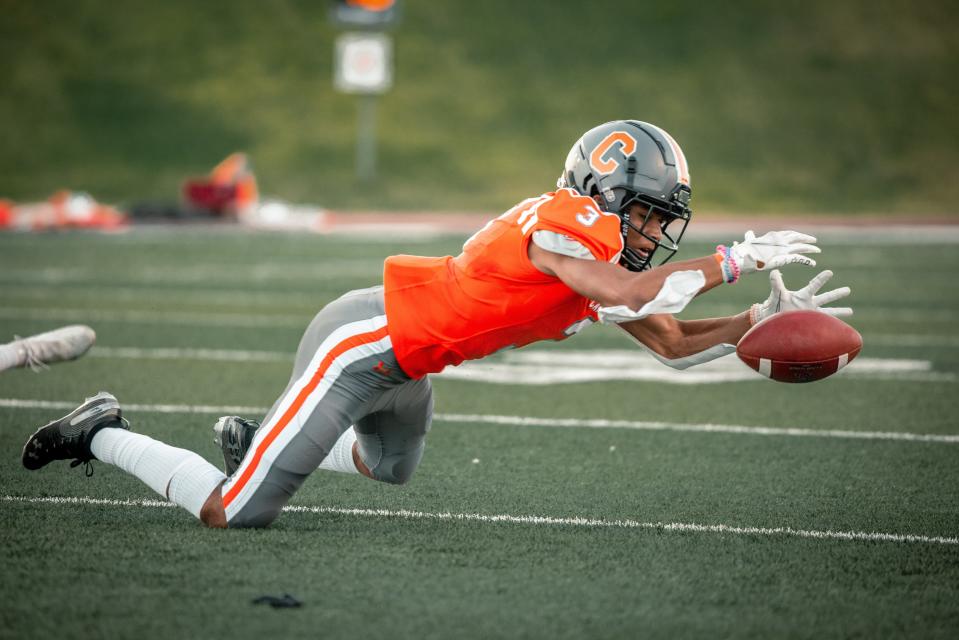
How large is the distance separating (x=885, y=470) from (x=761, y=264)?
1626 mm

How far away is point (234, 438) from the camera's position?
4.20m

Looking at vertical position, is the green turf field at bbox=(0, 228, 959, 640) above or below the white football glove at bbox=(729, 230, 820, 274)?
below

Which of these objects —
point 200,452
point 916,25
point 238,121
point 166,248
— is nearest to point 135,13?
point 238,121

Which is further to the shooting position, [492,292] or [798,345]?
[798,345]

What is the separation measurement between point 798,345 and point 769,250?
498 millimetres

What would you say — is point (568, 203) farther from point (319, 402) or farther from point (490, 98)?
point (490, 98)

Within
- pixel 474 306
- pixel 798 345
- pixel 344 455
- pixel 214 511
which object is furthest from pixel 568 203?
pixel 214 511

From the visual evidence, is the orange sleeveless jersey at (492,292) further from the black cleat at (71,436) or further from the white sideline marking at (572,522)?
the black cleat at (71,436)

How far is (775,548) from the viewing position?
387 centimetres

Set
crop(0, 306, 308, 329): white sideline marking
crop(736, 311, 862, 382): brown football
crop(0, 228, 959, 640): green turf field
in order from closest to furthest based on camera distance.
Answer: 1. crop(0, 228, 959, 640): green turf field
2. crop(736, 311, 862, 382): brown football
3. crop(0, 306, 308, 329): white sideline marking

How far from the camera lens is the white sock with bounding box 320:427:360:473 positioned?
14.8ft

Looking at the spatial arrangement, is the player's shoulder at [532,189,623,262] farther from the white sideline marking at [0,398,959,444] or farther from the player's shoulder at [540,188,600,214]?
the white sideline marking at [0,398,959,444]

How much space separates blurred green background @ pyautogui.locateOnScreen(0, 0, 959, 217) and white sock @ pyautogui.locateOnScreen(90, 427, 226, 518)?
18472mm

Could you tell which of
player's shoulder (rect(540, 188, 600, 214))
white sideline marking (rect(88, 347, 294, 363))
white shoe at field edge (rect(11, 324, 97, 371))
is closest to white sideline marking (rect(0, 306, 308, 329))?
white sideline marking (rect(88, 347, 294, 363))
